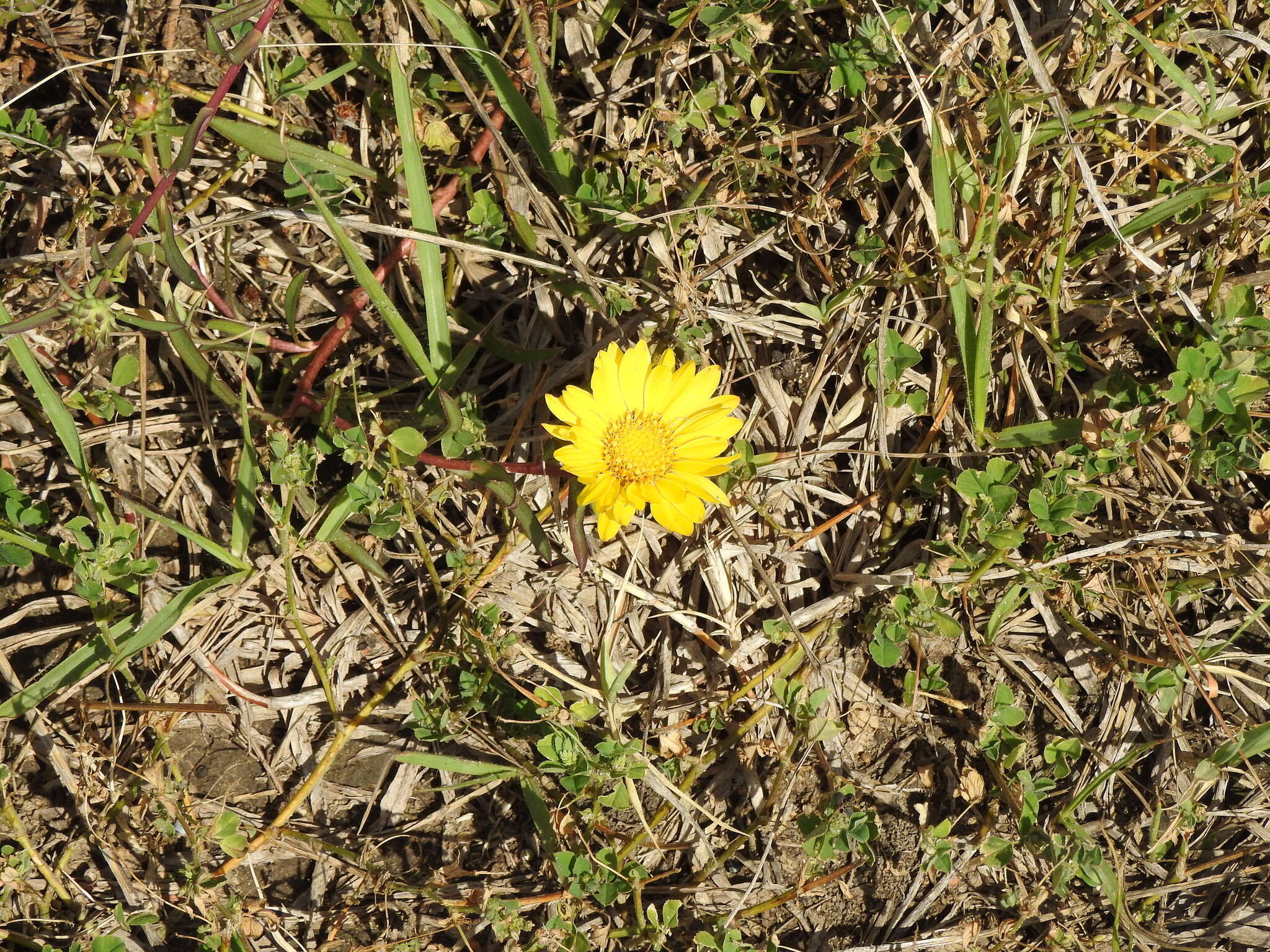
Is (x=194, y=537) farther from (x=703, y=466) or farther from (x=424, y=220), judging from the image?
(x=703, y=466)

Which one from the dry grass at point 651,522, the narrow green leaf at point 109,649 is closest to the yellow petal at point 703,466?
the dry grass at point 651,522

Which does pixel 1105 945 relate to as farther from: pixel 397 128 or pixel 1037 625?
pixel 397 128

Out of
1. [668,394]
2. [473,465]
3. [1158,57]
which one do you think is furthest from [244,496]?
[1158,57]

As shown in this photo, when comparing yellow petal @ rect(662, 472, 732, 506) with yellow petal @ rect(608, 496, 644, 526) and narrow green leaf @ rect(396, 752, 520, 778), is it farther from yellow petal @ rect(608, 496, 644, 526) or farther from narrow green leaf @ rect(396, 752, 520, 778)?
narrow green leaf @ rect(396, 752, 520, 778)

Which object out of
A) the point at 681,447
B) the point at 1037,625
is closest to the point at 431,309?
the point at 681,447

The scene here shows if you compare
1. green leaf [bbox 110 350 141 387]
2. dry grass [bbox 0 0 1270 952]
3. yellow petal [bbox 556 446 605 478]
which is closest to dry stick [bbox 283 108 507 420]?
dry grass [bbox 0 0 1270 952]
